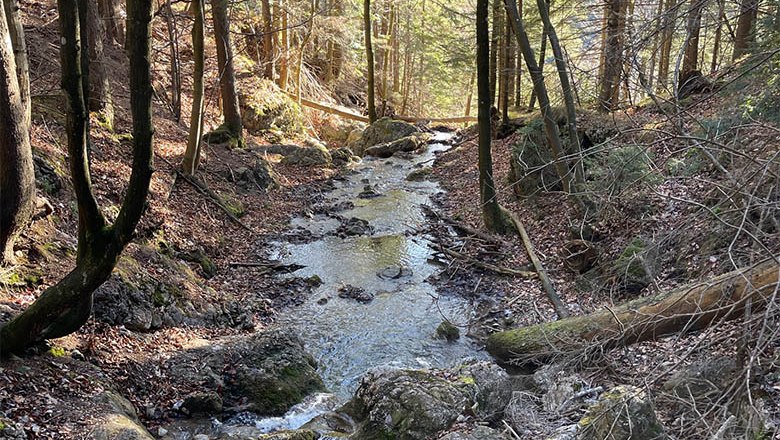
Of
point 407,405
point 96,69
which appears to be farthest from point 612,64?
point 96,69

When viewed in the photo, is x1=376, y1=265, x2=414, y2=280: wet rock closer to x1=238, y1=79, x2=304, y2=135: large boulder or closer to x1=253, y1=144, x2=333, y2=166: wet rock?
x1=253, y1=144, x2=333, y2=166: wet rock

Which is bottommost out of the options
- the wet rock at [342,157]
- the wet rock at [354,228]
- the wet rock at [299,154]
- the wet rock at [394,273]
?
the wet rock at [394,273]

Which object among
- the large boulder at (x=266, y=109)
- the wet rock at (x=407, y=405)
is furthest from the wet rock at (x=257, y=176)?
the wet rock at (x=407, y=405)

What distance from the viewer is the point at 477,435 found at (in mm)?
5109

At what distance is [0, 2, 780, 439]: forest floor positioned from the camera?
14.8 feet

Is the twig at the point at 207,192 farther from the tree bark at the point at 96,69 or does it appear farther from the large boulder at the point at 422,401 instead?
the large boulder at the point at 422,401

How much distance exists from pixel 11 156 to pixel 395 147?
1955cm

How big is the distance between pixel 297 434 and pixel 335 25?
19407 millimetres

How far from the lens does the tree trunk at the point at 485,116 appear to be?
11.1m

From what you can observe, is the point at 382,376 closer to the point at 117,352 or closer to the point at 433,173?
the point at 117,352

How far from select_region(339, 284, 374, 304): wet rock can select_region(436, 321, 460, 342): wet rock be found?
1.66 metres

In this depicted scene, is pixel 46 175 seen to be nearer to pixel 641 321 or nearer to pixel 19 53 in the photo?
pixel 19 53

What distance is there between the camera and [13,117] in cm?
571

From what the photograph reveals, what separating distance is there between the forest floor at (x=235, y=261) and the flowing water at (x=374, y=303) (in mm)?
506
